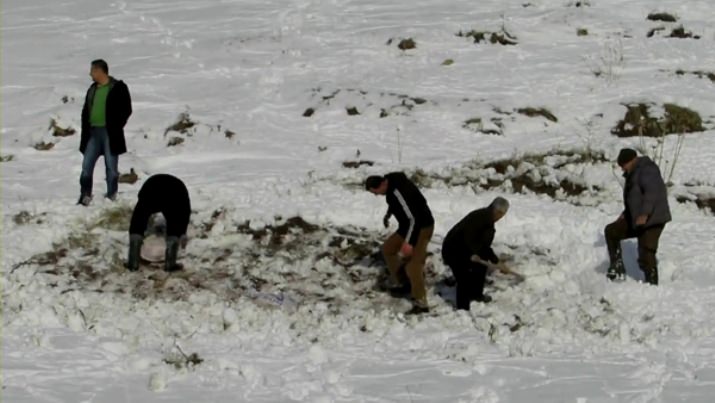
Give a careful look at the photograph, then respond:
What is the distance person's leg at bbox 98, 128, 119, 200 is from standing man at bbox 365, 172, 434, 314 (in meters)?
3.88

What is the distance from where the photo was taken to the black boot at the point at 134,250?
Answer: 9.80 m

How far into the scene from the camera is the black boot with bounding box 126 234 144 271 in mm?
9805

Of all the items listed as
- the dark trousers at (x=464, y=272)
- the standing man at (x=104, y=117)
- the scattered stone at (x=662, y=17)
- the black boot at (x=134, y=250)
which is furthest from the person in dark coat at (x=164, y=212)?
the scattered stone at (x=662, y=17)

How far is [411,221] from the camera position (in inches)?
357

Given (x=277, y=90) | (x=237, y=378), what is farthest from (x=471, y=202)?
(x=277, y=90)

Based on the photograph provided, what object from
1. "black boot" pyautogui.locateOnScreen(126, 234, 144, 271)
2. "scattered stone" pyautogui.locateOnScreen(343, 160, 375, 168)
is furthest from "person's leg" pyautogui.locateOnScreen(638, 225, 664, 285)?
"black boot" pyautogui.locateOnScreen(126, 234, 144, 271)

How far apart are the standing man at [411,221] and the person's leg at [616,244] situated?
2.09 m

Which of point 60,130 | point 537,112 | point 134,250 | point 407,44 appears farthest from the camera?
point 407,44

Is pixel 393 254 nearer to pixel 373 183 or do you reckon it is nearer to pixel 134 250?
pixel 373 183

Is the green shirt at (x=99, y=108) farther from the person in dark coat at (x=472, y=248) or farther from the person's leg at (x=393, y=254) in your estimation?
the person in dark coat at (x=472, y=248)

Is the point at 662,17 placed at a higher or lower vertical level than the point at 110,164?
higher

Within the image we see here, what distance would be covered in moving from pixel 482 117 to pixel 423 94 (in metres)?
1.60

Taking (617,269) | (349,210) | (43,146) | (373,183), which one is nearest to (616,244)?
(617,269)

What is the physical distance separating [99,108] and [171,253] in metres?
2.29
